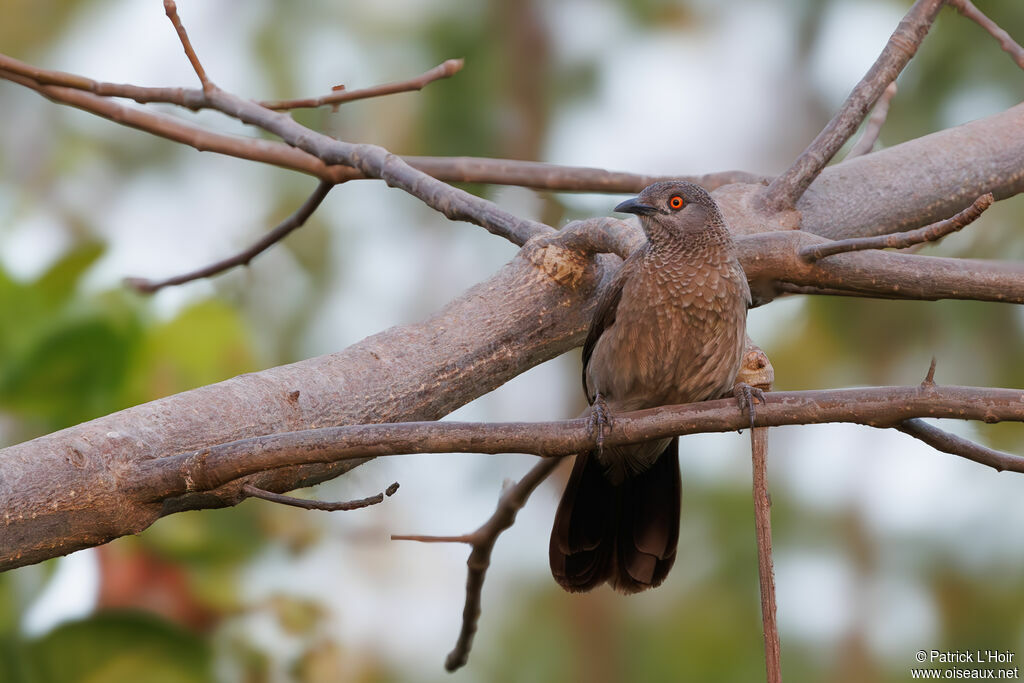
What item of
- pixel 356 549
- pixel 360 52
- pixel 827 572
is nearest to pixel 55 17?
pixel 360 52

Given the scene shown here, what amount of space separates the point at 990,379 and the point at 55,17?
8.38 metres

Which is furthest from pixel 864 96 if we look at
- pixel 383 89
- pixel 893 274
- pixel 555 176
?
pixel 383 89

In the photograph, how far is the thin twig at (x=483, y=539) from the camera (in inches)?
111

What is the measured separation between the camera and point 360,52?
8203mm

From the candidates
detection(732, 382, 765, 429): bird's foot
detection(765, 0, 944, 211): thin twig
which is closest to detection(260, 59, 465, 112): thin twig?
detection(765, 0, 944, 211): thin twig

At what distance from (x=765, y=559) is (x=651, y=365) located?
88cm

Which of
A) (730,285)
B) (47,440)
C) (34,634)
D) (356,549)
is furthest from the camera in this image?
(356,549)

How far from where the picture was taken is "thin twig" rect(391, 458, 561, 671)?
111 inches

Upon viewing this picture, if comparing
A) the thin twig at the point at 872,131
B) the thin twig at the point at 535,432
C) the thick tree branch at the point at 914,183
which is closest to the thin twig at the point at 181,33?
the thin twig at the point at 535,432

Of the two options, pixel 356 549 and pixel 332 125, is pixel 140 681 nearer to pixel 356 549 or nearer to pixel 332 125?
pixel 332 125

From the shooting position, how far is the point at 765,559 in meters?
2.08

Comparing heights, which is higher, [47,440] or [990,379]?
[990,379]

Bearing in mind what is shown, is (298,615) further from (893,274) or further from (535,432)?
(893,274)

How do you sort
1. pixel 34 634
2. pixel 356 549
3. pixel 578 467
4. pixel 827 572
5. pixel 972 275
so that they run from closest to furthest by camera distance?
1. pixel 972 275
2. pixel 578 467
3. pixel 34 634
4. pixel 356 549
5. pixel 827 572
